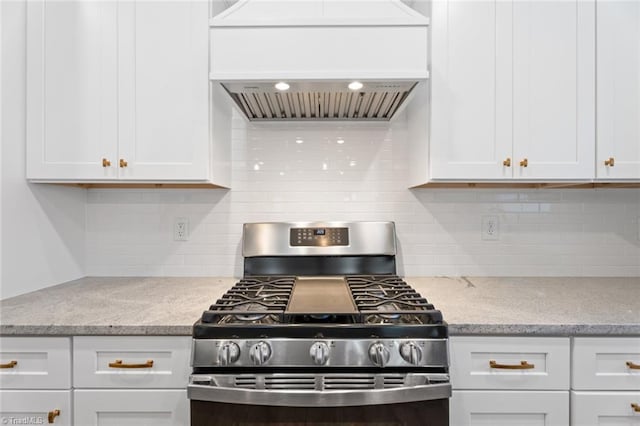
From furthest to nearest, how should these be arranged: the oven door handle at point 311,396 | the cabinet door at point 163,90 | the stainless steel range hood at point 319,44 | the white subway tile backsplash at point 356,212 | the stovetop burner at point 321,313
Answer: the white subway tile backsplash at point 356,212 → the cabinet door at point 163,90 → the stainless steel range hood at point 319,44 → the stovetop burner at point 321,313 → the oven door handle at point 311,396

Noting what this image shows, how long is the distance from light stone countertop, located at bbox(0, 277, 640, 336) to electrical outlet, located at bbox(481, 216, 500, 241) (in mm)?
211

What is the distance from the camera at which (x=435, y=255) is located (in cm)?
192

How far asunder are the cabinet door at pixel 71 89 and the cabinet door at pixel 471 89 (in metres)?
1.35

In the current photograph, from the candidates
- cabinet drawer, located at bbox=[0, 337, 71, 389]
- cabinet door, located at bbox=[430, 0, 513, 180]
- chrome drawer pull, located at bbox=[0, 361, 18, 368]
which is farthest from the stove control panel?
chrome drawer pull, located at bbox=[0, 361, 18, 368]

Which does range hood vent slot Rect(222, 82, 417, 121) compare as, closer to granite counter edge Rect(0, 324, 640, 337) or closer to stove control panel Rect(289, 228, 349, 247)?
stove control panel Rect(289, 228, 349, 247)

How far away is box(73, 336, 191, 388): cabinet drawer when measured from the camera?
→ 47.1 inches

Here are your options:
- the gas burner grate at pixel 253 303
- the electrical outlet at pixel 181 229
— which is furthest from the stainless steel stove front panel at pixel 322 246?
the electrical outlet at pixel 181 229

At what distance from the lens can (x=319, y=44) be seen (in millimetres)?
1425

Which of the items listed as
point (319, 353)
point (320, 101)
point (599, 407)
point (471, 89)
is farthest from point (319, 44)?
point (599, 407)

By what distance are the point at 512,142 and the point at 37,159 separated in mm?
1990

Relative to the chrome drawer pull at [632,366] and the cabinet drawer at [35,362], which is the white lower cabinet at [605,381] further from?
the cabinet drawer at [35,362]

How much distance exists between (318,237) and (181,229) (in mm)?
713

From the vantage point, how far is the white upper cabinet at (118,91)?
1540 mm

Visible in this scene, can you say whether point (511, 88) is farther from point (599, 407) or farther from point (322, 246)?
point (599, 407)
